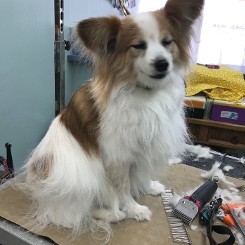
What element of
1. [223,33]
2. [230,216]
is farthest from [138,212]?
[223,33]

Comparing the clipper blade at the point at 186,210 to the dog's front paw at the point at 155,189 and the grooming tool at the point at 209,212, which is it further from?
the dog's front paw at the point at 155,189

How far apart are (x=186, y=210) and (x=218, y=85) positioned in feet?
3.69

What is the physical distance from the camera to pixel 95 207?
0.96m

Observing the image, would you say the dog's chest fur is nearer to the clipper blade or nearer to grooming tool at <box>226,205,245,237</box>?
the clipper blade

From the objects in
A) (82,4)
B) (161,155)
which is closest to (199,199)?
(161,155)

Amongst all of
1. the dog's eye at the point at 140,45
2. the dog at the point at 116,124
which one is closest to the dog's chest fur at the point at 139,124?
the dog at the point at 116,124

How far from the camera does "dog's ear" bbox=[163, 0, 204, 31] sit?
786mm

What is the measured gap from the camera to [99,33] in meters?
0.74

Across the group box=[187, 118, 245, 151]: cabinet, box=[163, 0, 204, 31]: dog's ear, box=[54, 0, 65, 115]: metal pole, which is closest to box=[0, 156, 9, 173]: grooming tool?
box=[54, 0, 65, 115]: metal pole

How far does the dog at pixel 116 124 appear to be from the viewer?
0.77 m

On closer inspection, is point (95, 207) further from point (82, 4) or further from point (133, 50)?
point (82, 4)

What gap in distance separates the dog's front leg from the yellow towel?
1.00 metres

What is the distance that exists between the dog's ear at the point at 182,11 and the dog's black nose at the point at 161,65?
0.13m

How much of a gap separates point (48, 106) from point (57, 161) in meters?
0.76
